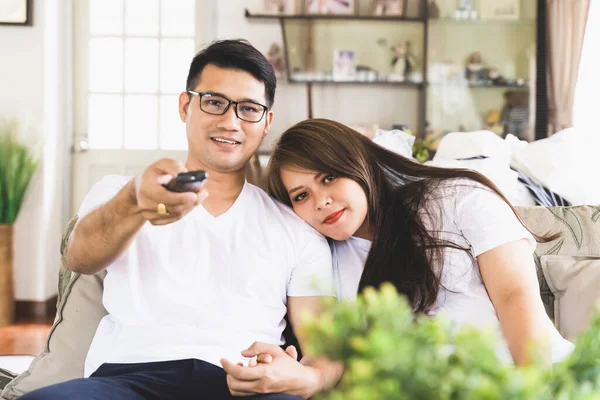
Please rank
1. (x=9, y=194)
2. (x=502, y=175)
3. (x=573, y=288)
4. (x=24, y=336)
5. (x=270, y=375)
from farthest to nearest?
(x=9, y=194) < (x=24, y=336) < (x=502, y=175) < (x=573, y=288) < (x=270, y=375)

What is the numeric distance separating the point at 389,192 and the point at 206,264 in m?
0.48

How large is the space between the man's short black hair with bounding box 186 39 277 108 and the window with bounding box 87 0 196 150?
10.5 ft

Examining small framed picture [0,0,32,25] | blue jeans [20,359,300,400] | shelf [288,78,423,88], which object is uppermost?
small framed picture [0,0,32,25]

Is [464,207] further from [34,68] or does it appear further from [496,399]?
[34,68]

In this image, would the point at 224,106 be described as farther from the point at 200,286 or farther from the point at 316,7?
the point at 316,7

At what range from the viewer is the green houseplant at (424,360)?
54 cm

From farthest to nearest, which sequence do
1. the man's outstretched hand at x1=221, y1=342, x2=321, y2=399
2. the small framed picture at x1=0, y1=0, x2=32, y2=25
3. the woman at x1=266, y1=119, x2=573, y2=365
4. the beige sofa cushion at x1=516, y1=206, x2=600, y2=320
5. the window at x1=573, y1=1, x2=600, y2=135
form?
the window at x1=573, y1=1, x2=600, y2=135, the small framed picture at x1=0, y1=0, x2=32, y2=25, the beige sofa cushion at x1=516, y1=206, x2=600, y2=320, the woman at x1=266, y1=119, x2=573, y2=365, the man's outstretched hand at x1=221, y1=342, x2=321, y2=399

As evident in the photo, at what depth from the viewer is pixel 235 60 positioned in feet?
5.87

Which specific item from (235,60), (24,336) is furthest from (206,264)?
(24,336)

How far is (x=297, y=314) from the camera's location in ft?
5.38

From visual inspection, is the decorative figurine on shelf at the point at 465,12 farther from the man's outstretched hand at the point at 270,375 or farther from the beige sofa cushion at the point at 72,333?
the man's outstretched hand at the point at 270,375

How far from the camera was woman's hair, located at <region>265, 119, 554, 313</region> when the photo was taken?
1643 mm

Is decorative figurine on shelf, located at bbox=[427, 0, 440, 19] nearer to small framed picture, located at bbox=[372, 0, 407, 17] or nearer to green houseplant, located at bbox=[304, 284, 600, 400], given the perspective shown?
small framed picture, located at bbox=[372, 0, 407, 17]

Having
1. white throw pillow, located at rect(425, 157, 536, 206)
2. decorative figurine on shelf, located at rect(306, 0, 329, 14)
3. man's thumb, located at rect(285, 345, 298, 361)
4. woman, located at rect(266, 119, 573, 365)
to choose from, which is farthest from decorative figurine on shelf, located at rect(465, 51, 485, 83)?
man's thumb, located at rect(285, 345, 298, 361)
